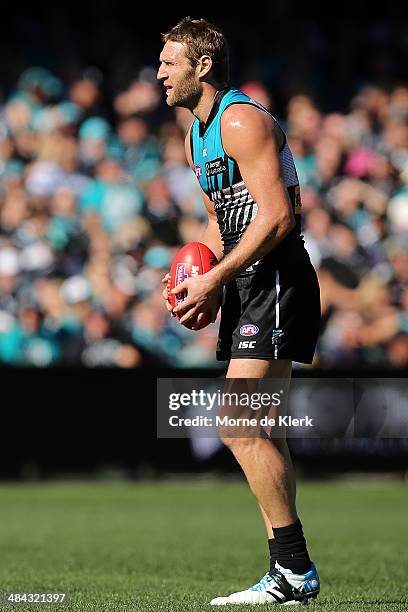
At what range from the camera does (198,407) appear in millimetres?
12461

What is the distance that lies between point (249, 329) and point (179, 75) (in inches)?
48.7

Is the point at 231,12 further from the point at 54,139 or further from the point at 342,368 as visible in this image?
the point at 342,368

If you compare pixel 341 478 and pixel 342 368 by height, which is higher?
pixel 342 368

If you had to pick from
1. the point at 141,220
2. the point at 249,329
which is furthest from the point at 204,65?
the point at 141,220

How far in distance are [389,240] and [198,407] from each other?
409 centimetres

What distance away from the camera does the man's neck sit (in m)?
6.12

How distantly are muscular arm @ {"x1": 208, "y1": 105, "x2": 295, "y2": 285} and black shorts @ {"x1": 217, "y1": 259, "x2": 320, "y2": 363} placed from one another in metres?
0.25

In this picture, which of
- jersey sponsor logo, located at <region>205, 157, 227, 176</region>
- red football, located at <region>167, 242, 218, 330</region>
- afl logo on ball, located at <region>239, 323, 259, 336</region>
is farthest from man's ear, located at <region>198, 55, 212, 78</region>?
afl logo on ball, located at <region>239, 323, 259, 336</region>

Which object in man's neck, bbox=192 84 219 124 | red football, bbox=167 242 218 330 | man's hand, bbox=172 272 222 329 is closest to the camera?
man's hand, bbox=172 272 222 329

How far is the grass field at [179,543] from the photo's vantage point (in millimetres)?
6434

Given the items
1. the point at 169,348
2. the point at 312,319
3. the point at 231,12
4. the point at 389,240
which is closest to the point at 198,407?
the point at 169,348

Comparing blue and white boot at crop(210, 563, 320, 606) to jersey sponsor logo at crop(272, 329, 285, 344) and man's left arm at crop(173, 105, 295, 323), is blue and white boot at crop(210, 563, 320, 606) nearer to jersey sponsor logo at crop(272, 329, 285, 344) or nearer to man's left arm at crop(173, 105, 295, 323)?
jersey sponsor logo at crop(272, 329, 285, 344)

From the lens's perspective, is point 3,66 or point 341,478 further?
Answer: point 3,66

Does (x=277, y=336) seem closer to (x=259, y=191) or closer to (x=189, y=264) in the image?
(x=189, y=264)
